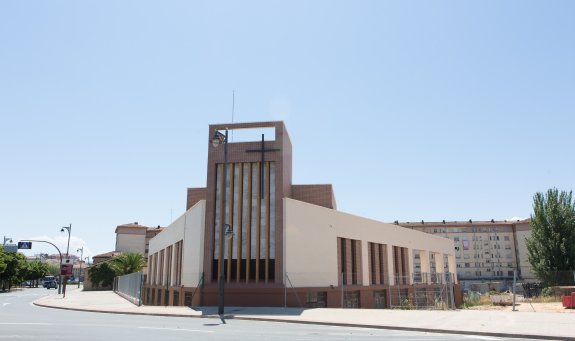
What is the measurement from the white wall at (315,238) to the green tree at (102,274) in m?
57.6

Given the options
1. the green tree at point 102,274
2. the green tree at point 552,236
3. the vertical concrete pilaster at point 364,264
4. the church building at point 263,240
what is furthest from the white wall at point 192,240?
the green tree at point 102,274

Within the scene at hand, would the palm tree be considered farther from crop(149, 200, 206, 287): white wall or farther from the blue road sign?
crop(149, 200, 206, 287): white wall

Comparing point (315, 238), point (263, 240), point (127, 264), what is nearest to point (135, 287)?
point (263, 240)

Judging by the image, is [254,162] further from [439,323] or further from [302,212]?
[439,323]

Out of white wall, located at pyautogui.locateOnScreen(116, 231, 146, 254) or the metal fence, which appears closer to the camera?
the metal fence

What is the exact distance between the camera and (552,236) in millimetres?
47562

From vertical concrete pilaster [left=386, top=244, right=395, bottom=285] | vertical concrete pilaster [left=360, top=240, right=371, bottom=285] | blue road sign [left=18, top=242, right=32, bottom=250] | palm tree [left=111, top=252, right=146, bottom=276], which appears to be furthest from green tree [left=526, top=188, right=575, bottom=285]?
blue road sign [left=18, top=242, right=32, bottom=250]

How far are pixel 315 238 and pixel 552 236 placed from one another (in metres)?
32.5

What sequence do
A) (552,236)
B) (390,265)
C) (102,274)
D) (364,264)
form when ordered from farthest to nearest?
(102,274)
(552,236)
(390,265)
(364,264)

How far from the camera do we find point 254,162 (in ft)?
94.9

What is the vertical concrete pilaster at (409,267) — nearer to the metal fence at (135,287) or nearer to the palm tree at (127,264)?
the metal fence at (135,287)

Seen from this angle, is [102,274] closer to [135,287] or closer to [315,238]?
[135,287]

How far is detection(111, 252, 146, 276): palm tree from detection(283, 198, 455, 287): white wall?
49057 mm

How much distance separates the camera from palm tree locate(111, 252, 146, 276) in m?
71.6
